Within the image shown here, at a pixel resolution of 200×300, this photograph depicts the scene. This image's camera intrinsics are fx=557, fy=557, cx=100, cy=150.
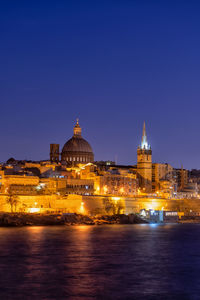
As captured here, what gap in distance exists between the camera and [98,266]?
75.1 feet

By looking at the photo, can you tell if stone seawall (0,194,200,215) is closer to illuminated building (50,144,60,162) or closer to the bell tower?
the bell tower

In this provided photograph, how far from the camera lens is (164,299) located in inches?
658

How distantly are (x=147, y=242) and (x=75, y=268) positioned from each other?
1098cm

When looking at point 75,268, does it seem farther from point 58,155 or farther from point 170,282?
point 58,155

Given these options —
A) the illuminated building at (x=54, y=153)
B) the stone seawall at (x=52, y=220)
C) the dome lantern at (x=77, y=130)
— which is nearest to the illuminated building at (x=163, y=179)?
the dome lantern at (x=77, y=130)

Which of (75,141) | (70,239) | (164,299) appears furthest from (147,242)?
(75,141)

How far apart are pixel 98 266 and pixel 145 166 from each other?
49414mm

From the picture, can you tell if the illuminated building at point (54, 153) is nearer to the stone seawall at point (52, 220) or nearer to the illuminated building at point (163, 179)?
the illuminated building at point (163, 179)

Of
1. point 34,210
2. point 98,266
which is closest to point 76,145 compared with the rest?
point 34,210

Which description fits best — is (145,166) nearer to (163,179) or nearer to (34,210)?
(163,179)

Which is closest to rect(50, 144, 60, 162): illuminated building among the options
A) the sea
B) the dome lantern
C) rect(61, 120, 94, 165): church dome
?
rect(61, 120, 94, 165): church dome

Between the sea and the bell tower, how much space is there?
111 feet

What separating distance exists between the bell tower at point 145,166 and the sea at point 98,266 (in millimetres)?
33776

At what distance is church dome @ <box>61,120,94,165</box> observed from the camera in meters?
70.8
